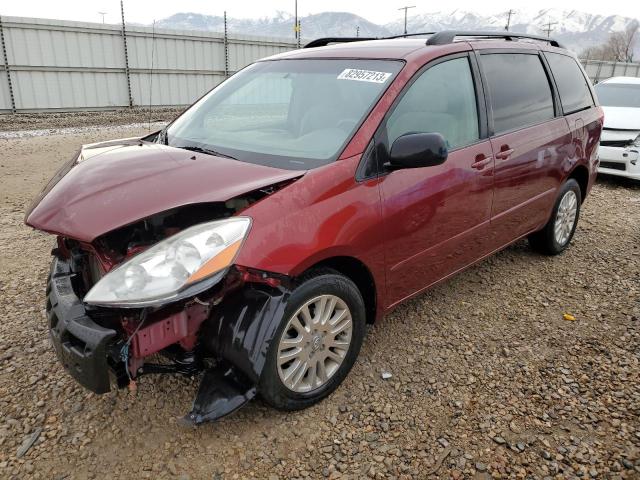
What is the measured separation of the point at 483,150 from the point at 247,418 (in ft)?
6.99

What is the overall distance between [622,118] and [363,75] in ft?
21.7

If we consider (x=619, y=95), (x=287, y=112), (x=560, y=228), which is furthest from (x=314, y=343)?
(x=619, y=95)

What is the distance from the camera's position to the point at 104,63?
14992mm

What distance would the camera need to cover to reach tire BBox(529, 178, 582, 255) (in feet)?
13.9

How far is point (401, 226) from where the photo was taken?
104 inches

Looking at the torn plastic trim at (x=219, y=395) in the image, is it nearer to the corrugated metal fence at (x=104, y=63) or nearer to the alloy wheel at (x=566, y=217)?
the alloy wheel at (x=566, y=217)

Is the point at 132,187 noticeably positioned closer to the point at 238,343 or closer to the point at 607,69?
the point at 238,343

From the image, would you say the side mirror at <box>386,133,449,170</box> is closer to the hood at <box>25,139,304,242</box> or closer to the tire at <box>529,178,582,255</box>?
the hood at <box>25,139,304,242</box>

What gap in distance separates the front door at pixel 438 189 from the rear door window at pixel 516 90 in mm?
234

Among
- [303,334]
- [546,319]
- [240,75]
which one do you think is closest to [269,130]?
[240,75]

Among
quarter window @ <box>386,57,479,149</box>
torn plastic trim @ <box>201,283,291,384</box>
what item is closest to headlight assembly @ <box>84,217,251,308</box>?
torn plastic trim @ <box>201,283,291,384</box>

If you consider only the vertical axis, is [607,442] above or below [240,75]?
below

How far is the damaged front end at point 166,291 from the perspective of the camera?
191 cm

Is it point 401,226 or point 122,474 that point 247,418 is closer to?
point 122,474
